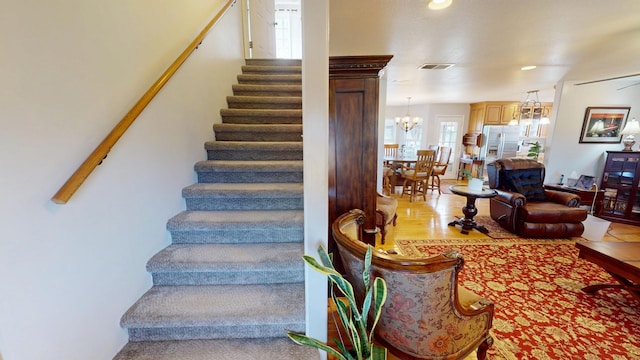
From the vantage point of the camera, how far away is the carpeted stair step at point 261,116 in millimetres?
2686

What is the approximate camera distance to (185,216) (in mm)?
1840

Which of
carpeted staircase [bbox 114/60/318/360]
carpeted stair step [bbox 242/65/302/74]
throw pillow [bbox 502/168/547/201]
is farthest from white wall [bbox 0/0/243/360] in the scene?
throw pillow [bbox 502/168/547/201]

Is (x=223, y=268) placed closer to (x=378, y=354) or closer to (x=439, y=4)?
(x=378, y=354)

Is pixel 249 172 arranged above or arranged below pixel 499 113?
below

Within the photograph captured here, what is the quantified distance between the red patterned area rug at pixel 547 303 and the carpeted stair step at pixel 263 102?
2.30 metres

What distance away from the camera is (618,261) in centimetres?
188

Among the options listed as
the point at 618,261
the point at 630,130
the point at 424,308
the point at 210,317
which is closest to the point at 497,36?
the point at 618,261

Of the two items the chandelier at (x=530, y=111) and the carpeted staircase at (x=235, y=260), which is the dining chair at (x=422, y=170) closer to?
the chandelier at (x=530, y=111)

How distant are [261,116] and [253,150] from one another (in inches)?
21.7

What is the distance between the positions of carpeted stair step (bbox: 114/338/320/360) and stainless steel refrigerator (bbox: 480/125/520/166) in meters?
7.63

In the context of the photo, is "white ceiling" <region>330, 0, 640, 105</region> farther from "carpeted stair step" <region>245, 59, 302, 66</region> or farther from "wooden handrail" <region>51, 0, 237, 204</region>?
"wooden handrail" <region>51, 0, 237, 204</region>

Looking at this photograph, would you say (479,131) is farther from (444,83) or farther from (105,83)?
(105,83)

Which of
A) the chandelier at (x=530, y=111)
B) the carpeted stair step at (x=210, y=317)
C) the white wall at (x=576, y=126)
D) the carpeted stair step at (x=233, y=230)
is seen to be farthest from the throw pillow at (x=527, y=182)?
the carpeted stair step at (x=210, y=317)

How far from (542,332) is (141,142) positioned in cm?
305
